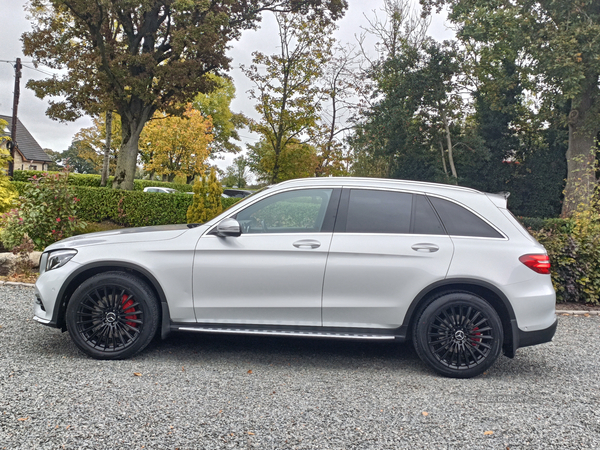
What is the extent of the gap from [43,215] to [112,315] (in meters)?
5.12

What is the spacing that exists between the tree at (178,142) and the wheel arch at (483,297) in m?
37.9

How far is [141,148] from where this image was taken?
44.7m

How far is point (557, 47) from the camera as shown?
17.5 m

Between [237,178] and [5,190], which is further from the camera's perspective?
[237,178]

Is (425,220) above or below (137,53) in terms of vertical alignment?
below

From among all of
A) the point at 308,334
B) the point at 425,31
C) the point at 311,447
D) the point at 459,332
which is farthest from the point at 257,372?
the point at 425,31

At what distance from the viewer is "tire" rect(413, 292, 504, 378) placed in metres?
4.22

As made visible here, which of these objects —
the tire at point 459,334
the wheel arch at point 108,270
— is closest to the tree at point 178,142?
the wheel arch at point 108,270

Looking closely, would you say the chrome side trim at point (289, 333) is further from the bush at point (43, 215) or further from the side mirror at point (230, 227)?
the bush at point (43, 215)

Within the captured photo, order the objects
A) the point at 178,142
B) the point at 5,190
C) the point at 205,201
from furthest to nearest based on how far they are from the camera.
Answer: the point at 178,142 → the point at 205,201 → the point at 5,190

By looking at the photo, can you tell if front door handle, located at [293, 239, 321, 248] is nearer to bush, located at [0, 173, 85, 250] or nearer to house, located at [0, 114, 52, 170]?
bush, located at [0, 173, 85, 250]

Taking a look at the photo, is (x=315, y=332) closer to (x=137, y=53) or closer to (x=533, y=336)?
(x=533, y=336)

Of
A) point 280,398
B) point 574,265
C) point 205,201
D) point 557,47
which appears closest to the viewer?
point 280,398

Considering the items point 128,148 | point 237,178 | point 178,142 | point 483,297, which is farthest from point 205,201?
point 237,178
